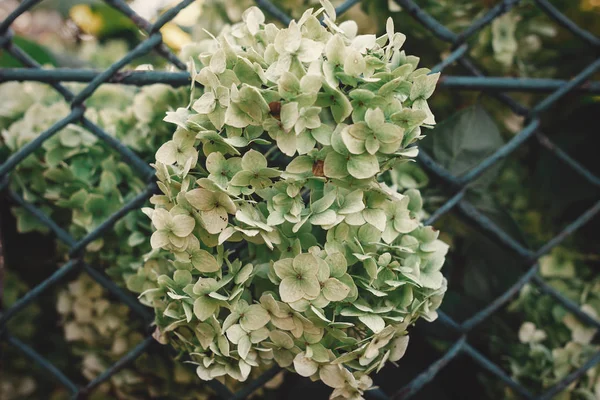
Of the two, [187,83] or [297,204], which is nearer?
[297,204]

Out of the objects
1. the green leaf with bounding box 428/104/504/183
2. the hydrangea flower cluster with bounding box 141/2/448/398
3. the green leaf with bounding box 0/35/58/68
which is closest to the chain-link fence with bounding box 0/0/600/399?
the green leaf with bounding box 428/104/504/183

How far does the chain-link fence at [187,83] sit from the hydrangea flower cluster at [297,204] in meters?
0.16

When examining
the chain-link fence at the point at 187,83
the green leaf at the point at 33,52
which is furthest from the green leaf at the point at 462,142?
the green leaf at the point at 33,52

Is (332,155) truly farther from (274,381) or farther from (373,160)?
(274,381)

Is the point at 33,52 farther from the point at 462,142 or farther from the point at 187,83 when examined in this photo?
the point at 462,142

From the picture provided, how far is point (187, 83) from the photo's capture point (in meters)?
0.61

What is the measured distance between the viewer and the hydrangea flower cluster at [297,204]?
42 cm

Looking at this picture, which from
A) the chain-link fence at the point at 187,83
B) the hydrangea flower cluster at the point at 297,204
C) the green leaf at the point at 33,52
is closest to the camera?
the hydrangea flower cluster at the point at 297,204

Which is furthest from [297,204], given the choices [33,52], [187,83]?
[33,52]

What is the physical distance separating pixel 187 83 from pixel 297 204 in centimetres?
26

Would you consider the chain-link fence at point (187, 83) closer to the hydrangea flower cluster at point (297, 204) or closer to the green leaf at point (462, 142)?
the green leaf at point (462, 142)

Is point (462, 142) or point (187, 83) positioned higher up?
point (187, 83)

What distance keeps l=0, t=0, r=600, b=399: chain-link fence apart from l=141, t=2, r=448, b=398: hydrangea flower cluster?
0.16 meters

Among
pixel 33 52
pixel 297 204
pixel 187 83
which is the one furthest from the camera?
pixel 33 52
